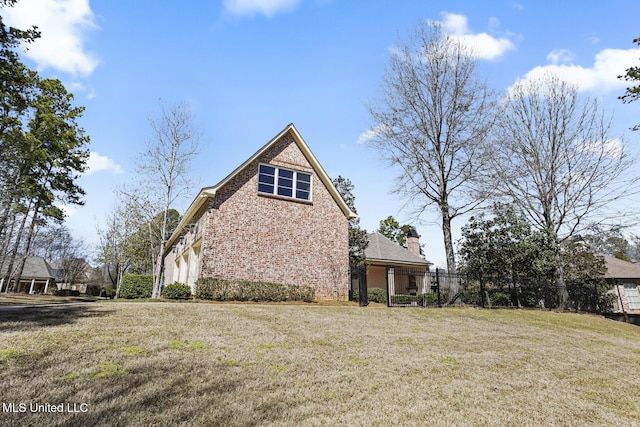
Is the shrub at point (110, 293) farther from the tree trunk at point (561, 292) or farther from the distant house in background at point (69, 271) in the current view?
the tree trunk at point (561, 292)

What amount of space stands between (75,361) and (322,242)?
1384 cm

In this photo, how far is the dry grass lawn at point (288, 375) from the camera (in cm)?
344

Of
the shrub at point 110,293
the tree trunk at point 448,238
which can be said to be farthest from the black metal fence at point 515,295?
the shrub at point 110,293

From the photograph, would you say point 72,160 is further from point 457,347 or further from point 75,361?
point 457,347

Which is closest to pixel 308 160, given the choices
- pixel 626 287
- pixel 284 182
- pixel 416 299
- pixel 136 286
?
pixel 284 182

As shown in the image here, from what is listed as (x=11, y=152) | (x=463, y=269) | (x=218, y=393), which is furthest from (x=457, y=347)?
(x=11, y=152)

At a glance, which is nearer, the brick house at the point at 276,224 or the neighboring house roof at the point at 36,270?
the brick house at the point at 276,224

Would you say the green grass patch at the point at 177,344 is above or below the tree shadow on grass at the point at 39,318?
below

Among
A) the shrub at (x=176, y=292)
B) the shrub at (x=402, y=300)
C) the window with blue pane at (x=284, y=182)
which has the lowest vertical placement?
the shrub at (x=402, y=300)

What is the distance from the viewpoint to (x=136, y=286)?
17859 mm

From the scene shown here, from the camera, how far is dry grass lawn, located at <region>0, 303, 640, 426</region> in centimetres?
344

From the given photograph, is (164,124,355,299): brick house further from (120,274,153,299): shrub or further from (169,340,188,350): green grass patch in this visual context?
(169,340,188,350): green grass patch

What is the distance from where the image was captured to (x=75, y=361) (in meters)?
4.59

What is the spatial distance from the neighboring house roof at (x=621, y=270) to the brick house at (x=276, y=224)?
19.4m
